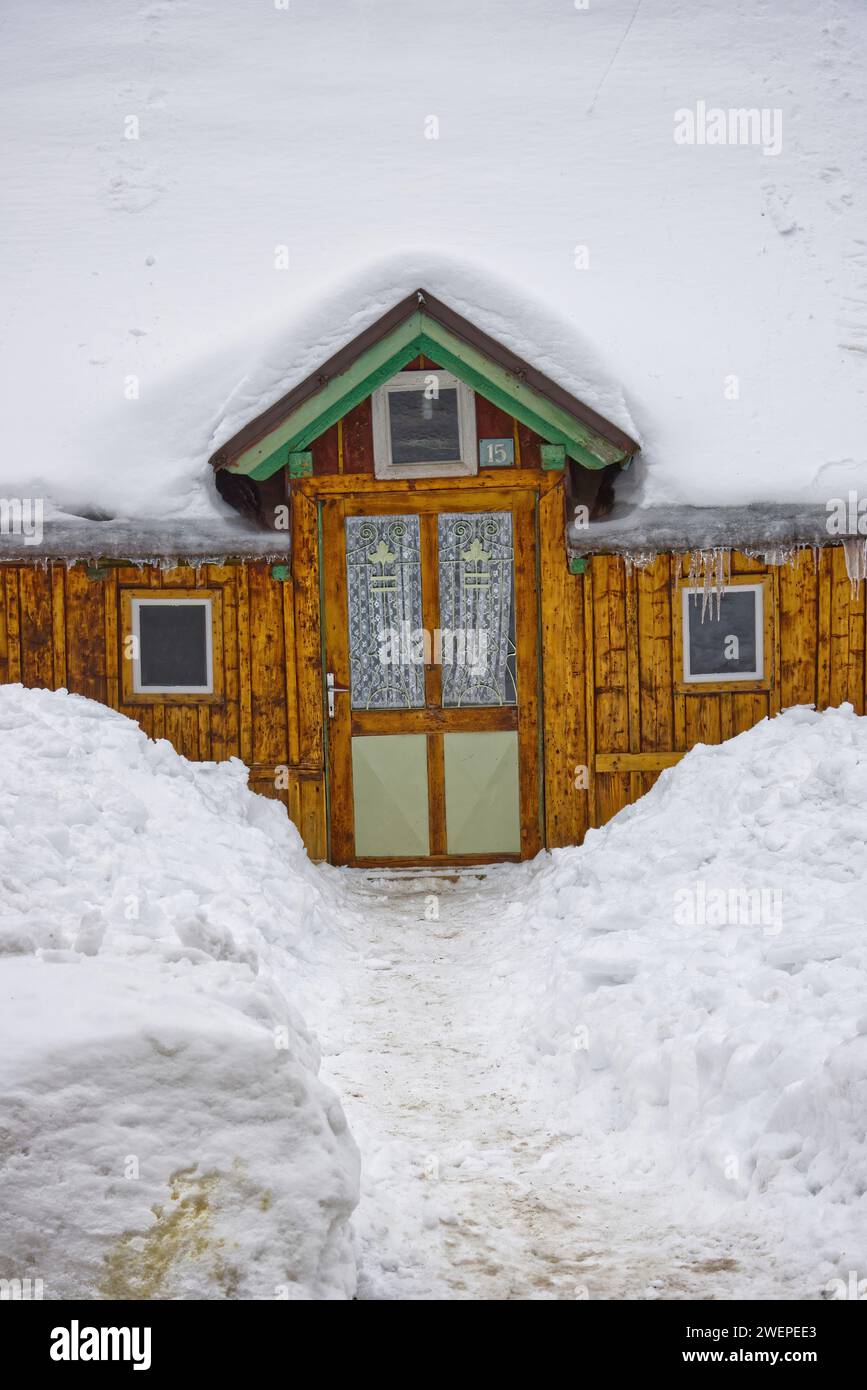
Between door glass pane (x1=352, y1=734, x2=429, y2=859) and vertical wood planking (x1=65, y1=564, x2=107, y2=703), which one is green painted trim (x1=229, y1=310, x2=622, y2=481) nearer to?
vertical wood planking (x1=65, y1=564, x2=107, y2=703)

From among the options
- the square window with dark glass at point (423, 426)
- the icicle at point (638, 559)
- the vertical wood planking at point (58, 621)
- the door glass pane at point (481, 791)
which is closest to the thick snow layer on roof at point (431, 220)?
the icicle at point (638, 559)

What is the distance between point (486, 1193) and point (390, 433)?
5904mm

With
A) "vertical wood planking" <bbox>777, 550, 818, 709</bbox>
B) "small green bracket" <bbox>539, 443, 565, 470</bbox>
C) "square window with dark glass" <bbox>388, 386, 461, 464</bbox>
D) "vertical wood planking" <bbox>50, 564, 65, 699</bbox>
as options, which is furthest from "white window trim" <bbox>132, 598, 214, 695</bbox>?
"vertical wood planking" <bbox>777, 550, 818, 709</bbox>

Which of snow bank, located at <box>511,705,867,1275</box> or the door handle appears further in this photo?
the door handle

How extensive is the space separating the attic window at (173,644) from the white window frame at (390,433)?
1622 millimetres

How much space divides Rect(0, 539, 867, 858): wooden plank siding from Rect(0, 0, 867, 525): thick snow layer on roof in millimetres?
640

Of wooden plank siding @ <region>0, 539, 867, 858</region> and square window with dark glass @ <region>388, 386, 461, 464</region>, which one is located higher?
square window with dark glass @ <region>388, 386, 461, 464</region>

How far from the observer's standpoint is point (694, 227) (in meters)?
14.0

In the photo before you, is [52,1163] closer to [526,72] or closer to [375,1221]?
[375,1221]

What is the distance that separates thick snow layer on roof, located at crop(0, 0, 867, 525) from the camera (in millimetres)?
9289

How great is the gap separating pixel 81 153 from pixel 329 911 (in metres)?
13.5

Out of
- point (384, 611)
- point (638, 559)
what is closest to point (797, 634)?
point (638, 559)

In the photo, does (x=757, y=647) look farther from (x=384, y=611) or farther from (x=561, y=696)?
(x=384, y=611)

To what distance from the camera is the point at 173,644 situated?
8.81m
